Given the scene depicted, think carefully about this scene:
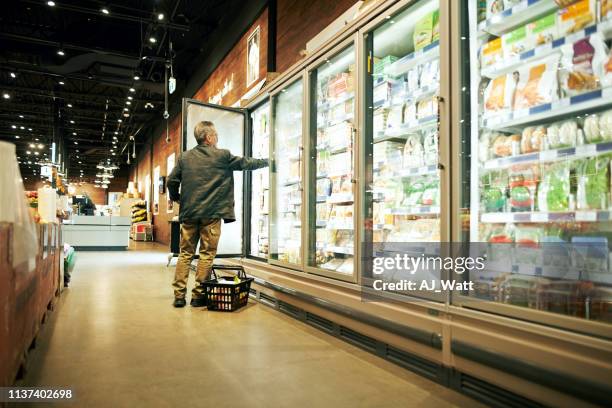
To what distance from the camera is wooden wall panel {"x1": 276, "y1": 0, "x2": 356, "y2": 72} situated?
4.70 m

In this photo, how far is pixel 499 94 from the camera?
2277mm

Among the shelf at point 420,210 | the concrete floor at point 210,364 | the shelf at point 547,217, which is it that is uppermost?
the shelf at point 420,210

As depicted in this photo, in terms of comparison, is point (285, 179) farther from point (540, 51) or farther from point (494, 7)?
point (540, 51)

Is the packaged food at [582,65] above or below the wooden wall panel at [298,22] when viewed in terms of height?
below

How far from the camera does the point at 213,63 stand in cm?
925

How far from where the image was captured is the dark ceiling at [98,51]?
862 cm

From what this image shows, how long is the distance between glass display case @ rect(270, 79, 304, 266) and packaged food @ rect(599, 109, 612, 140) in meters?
2.70

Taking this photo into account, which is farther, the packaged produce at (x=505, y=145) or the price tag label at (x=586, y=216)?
the packaged produce at (x=505, y=145)

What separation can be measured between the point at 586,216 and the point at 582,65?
2.26 ft

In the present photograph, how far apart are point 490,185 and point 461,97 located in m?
0.50

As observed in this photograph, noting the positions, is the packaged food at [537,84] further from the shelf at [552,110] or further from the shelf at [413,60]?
the shelf at [413,60]

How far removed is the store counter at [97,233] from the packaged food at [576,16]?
39.1 feet

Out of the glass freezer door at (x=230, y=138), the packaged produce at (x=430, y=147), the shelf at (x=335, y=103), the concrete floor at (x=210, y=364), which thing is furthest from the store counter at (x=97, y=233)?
the packaged produce at (x=430, y=147)

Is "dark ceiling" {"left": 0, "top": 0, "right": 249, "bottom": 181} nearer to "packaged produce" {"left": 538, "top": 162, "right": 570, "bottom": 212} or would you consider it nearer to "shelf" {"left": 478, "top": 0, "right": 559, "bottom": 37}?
"shelf" {"left": 478, "top": 0, "right": 559, "bottom": 37}
